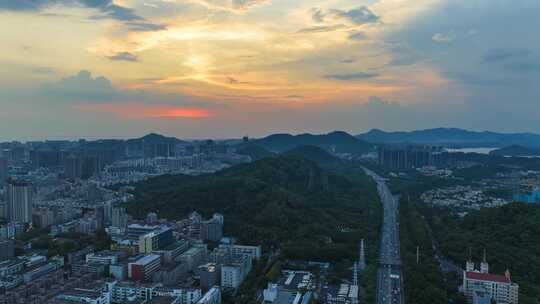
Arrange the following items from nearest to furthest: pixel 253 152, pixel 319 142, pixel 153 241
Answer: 1. pixel 153 241
2. pixel 253 152
3. pixel 319 142

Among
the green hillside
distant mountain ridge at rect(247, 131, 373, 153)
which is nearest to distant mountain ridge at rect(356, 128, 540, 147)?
distant mountain ridge at rect(247, 131, 373, 153)

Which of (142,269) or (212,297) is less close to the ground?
(142,269)

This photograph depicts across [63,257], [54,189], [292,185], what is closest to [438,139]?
[292,185]

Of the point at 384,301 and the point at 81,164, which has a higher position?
the point at 81,164

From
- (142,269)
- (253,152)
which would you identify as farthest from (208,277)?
(253,152)

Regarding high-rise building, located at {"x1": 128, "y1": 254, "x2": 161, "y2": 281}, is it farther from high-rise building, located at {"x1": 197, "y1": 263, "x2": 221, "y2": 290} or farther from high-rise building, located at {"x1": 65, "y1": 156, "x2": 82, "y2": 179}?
high-rise building, located at {"x1": 65, "y1": 156, "x2": 82, "y2": 179}

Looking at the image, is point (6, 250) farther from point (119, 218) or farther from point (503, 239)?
point (503, 239)

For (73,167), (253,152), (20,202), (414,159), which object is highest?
(253,152)

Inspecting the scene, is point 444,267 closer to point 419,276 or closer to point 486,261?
point 486,261
